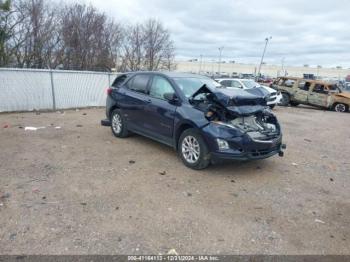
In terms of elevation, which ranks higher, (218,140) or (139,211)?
(218,140)

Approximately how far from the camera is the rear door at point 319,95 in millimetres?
16394

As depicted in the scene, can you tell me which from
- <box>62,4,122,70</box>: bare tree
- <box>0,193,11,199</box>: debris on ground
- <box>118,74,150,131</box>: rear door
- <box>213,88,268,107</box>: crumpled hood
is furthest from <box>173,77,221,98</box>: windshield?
<box>62,4,122,70</box>: bare tree

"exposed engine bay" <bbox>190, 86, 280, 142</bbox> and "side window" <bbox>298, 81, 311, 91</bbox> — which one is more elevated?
"exposed engine bay" <bbox>190, 86, 280, 142</bbox>

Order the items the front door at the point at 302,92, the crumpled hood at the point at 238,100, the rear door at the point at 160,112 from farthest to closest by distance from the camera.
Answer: the front door at the point at 302,92, the rear door at the point at 160,112, the crumpled hood at the point at 238,100

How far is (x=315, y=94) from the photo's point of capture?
1662cm

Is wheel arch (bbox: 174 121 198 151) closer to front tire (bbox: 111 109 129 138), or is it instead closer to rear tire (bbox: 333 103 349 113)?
front tire (bbox: 111 109 129 138)

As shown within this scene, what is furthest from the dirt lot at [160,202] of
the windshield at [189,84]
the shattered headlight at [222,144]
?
the windshield at [189,84]

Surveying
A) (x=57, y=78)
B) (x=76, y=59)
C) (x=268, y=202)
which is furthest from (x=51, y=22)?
(x=268, y=202)

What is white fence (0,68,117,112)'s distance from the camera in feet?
34.4

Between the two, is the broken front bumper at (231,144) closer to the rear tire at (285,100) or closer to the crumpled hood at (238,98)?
the crumpled hood at (238,98)

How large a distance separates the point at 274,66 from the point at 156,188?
11313 cm

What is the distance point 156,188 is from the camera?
4.41m

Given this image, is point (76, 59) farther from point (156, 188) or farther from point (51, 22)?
point (156, 188)

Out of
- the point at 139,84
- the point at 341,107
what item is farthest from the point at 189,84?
the point at 341,107
